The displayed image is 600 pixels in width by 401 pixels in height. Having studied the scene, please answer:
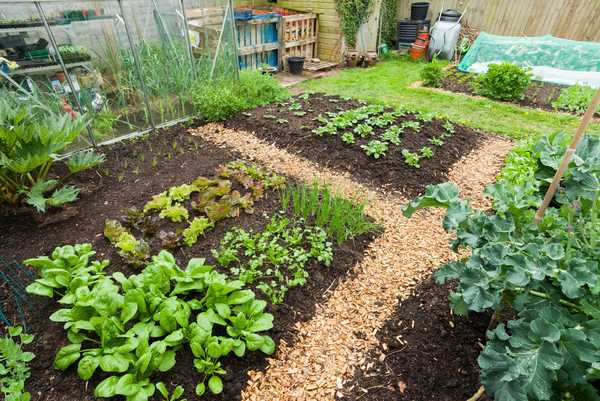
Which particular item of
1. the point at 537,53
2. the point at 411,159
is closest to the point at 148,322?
the point at 411,159

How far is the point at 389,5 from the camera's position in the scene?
10430 mm

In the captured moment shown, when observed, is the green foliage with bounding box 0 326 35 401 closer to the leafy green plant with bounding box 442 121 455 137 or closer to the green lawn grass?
the leafy green plant with bounding box 442 121 455 137

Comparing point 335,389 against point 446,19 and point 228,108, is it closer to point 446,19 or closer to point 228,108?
point 228,108

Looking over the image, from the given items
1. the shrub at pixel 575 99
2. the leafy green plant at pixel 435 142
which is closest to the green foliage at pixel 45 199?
the leafy green plant at pixel 435 142

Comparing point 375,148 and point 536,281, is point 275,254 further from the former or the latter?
point 375,148

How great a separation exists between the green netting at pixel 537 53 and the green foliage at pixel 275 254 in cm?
712

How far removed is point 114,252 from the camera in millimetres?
2688

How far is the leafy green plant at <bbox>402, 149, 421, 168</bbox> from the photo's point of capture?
13.2 ft

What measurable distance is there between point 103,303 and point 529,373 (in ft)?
7.14

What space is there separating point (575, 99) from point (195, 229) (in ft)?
22.4

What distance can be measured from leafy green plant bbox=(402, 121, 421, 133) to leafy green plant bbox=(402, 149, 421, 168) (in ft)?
2.19

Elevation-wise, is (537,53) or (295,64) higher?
(537,53)

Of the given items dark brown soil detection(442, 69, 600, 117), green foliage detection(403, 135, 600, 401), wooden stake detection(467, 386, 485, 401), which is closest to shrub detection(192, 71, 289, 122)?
dark brown soil detection(442, 69, 600, 117)

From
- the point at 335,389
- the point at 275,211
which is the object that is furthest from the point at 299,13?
the point at 335,389
